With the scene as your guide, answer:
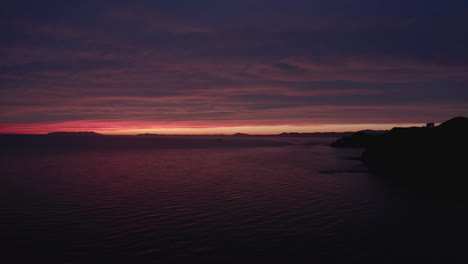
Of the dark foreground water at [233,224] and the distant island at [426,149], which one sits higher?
the distant island at [426,149]

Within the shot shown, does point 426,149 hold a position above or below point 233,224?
above

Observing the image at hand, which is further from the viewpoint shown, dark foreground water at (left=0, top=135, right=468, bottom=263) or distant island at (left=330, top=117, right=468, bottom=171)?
distant island at (left=330, top=117, right=468, bottom=171)

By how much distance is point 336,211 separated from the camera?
67.9ft

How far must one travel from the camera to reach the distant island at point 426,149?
1816 inches

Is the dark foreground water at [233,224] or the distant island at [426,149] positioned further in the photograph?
the distant island at [426,149]

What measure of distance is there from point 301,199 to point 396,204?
723 cm

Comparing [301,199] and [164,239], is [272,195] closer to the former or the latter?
[301,199]

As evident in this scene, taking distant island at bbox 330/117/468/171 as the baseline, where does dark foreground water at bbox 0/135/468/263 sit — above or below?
below

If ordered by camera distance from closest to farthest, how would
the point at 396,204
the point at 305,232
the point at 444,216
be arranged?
the point at 305,232
the point at 444,216
the point at 396,204

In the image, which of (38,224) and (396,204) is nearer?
(38,224)

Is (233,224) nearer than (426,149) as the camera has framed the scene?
Yes

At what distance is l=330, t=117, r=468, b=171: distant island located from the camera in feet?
151

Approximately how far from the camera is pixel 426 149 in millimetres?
50219

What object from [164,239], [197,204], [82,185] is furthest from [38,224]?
[82,185]
